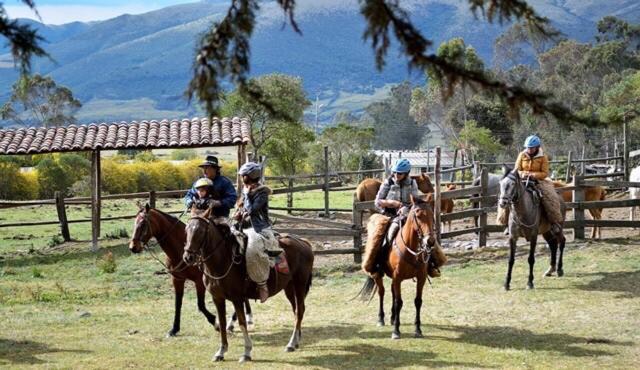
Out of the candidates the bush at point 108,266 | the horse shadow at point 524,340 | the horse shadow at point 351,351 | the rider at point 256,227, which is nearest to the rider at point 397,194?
the horse shadow at point 351,351

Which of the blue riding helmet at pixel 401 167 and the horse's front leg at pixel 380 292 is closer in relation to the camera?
the blue riding helmet at pixel 401 167

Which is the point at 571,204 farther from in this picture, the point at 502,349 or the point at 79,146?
the point at 79,146

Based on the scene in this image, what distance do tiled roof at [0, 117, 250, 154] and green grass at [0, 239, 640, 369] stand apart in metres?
3.85

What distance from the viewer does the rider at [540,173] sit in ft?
39.9

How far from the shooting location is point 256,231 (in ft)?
27.3

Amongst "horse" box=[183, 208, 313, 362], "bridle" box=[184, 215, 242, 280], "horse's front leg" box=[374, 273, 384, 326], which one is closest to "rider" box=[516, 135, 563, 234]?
"horse's front leg" box=[374, 273, 384, 326]

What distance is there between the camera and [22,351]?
8562mm

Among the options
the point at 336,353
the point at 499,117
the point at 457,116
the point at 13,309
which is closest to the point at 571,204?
the point at 336,353

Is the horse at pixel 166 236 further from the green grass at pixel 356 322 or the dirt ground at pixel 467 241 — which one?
the dirt ground at pixel 467 241

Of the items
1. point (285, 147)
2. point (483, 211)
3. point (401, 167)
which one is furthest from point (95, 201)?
point (285, 147)

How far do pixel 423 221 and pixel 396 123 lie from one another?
307 ft

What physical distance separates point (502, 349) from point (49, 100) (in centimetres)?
5115

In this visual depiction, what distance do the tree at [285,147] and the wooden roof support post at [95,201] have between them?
49.0 feet

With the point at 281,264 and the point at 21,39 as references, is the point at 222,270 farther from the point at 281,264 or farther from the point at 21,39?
the point at 21,39
